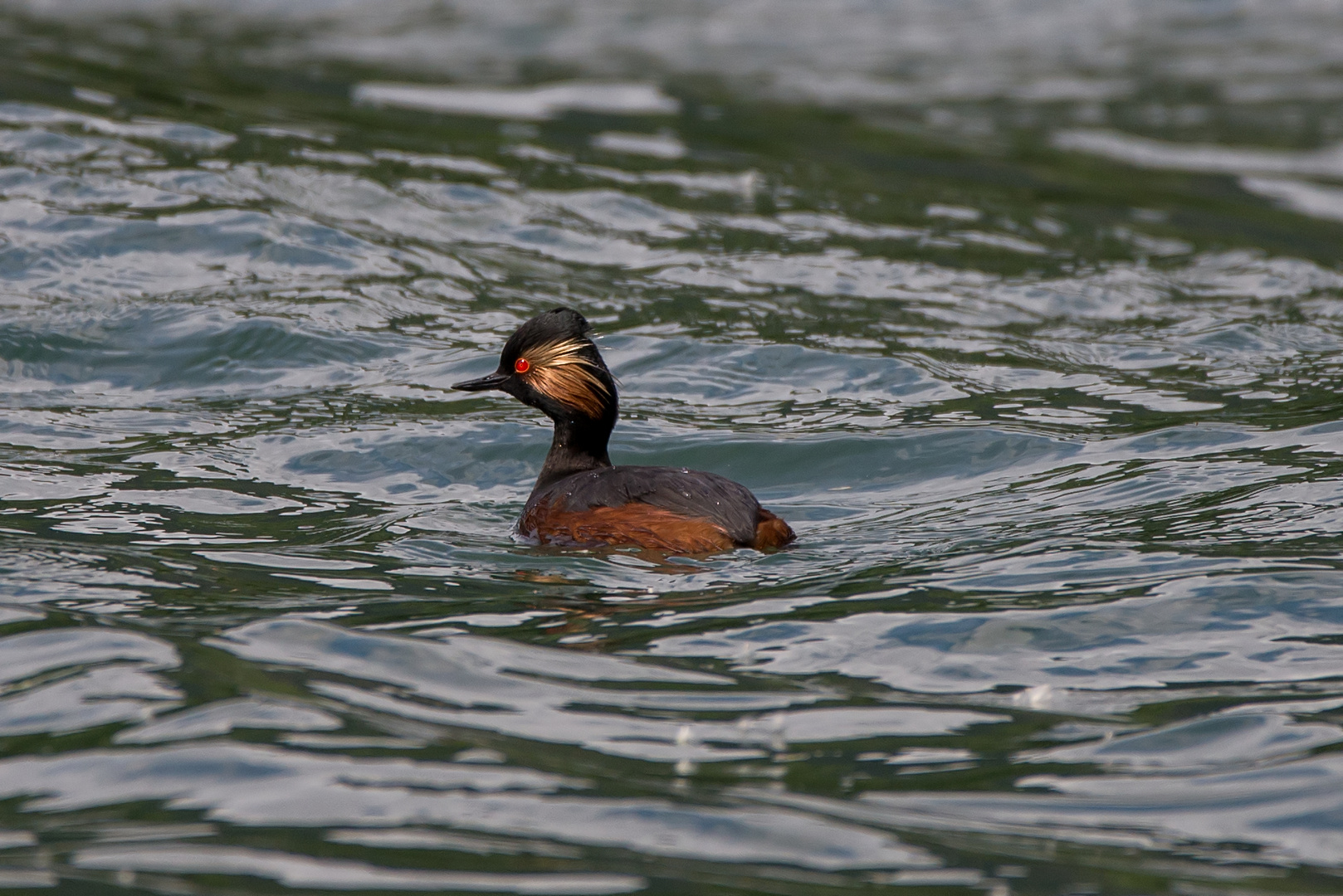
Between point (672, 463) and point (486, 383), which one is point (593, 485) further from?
point (672, 463)

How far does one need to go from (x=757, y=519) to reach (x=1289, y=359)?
18.4 feet

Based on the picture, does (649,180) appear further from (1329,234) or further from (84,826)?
(84,826)

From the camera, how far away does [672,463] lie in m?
9.27

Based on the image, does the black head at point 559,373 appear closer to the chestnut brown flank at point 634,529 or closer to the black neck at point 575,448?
the black neck at point 575,448

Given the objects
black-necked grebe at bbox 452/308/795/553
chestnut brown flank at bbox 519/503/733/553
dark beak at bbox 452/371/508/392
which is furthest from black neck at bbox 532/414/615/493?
chestnut brown flank at bbox 519/503/733/553

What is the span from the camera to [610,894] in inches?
167

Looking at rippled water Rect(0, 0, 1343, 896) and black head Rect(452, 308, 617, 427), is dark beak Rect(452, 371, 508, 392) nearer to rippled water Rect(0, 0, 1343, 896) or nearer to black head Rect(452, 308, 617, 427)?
black head Rect(452, 308, 617, 427)

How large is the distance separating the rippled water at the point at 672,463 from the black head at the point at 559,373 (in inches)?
27.0

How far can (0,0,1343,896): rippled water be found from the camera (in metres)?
4.65

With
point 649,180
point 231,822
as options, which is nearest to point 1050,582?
point 231,822

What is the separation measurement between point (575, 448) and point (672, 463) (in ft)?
4.29

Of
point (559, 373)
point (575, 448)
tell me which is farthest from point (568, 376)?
point (575, 448)

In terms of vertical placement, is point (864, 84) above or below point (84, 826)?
above

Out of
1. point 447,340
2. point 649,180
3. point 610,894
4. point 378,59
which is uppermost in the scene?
point 378,59
